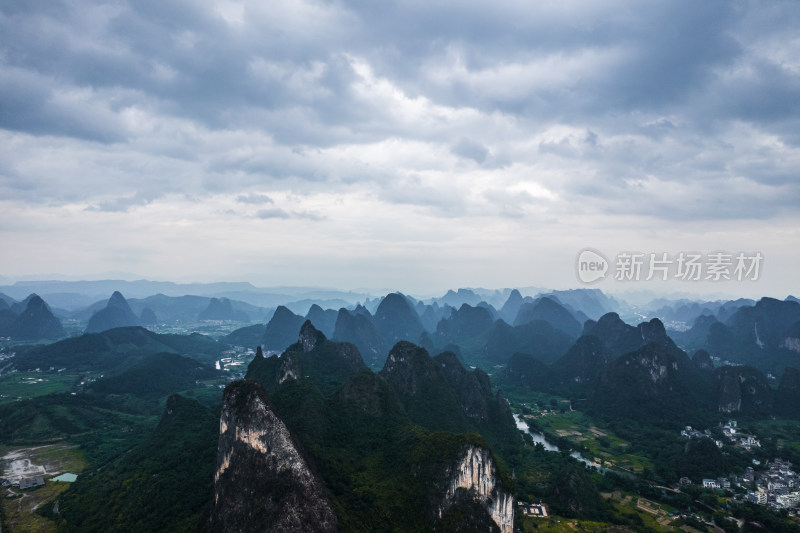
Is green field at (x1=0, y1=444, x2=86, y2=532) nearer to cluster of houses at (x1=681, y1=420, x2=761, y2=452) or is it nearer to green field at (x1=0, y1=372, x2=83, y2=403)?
green field at (x1=0, y1=372, x2=83, y2=403)

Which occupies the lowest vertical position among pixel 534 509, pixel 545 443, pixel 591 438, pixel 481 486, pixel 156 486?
pixel 545 443

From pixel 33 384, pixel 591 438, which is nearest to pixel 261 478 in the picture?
pixel 591 438

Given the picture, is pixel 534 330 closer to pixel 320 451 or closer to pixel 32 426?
pixel 320 451

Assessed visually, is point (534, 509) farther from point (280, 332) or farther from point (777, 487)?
point (280, 332)

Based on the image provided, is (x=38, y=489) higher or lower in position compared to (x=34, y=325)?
higher

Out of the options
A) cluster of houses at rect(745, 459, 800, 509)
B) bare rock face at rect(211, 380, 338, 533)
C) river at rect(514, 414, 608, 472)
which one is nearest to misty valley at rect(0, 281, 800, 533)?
bare rock face at rect(211, 380, 338, 533)

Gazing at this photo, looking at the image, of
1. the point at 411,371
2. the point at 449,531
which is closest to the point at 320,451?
the point at 449,531

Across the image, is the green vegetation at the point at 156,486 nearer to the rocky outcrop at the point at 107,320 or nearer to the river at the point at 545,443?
the river at the point at 545,443
